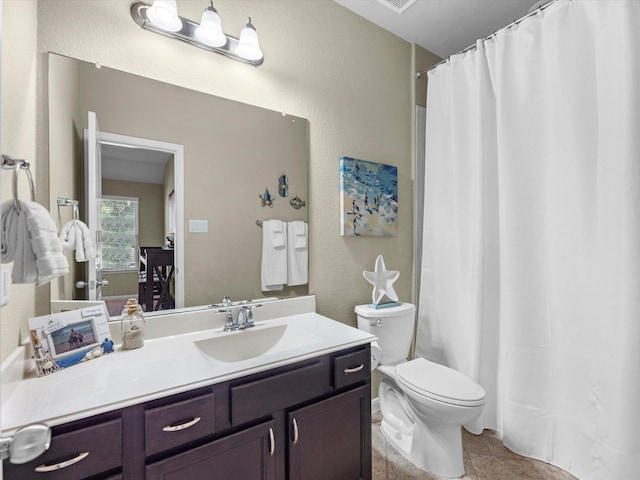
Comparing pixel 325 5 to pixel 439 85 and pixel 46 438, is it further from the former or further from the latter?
pixel 46 438

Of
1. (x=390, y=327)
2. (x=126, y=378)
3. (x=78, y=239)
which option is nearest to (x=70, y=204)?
(x=78, y=239)

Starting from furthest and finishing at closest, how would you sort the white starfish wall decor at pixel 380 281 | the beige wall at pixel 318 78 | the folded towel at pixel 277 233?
the white starfish wall decor at pixel 380 281, the folded towel at pixel 277 233, the beige wall at pixel 318 78

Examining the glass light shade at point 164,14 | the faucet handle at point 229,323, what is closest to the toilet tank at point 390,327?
the faucet handle at point 229,323

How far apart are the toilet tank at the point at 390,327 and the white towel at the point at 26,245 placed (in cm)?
149

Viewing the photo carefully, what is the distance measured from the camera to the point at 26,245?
814mm

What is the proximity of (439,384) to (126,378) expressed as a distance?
1395 mm

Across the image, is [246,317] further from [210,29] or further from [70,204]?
[210,29]

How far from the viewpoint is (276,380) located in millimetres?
1123

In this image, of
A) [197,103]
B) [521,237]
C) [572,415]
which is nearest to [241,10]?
[197,103]

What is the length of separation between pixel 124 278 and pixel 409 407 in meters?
1.62

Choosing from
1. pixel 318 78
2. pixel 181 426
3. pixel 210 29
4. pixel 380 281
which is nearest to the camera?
pixel 181 426

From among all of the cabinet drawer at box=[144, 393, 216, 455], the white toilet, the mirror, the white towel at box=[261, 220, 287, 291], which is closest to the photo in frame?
the mirror

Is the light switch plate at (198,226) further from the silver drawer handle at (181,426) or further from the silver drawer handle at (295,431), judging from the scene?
the silver drawer handle at (295,431)

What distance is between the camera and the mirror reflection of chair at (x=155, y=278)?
1.38 metres
